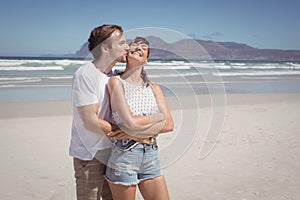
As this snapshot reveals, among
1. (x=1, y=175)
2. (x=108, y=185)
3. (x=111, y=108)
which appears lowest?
(x=1, y=175)

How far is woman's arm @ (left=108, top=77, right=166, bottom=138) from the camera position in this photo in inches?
91.0

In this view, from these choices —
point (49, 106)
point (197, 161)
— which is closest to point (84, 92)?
point (197, 161)

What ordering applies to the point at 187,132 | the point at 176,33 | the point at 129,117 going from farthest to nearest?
the point at 187,132 < the point at 176,33 < the point at 129,117

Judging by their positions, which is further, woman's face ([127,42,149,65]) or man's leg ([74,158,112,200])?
man's leg ([74,158,112,200])

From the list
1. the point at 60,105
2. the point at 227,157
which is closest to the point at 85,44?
the point at 227,157

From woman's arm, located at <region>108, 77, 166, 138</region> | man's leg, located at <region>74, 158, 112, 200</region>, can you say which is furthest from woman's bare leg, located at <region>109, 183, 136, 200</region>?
woman's arm, located at <region>108, 77, 166, 138</region>

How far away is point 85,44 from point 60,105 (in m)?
8.29

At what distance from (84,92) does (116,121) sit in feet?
0.88

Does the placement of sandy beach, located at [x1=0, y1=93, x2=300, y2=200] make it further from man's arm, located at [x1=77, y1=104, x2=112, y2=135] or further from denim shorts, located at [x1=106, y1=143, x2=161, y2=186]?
man's arm, located at [x1=77, y1=104, x2=112, y2=135]

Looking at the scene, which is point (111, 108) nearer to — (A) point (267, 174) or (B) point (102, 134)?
(B) point (102, 134)

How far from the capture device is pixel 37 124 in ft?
26.8

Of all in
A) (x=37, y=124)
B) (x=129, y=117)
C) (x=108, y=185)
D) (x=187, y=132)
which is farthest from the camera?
(x=37, y=124)

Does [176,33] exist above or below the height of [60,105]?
above

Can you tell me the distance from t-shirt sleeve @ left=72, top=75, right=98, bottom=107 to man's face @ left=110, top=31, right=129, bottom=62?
23 centimetres
